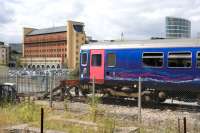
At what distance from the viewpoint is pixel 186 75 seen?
57.7ft

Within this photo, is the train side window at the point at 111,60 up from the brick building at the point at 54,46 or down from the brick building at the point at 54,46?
down

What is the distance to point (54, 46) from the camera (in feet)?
507

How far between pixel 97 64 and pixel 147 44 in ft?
10.8

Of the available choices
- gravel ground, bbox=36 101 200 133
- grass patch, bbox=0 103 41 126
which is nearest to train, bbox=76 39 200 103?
gravel ground, bbox=36 101 200 133

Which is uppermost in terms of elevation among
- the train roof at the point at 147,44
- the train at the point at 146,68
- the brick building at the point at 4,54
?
the brick building at the point at 4,54

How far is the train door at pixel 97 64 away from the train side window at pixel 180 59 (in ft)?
13.5

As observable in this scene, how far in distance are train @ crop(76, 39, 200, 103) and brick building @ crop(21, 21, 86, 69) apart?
116 m

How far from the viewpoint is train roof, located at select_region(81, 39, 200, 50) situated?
1770 centimetres

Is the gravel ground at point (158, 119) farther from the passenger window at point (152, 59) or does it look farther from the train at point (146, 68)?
the passenger window at point (152, 59)

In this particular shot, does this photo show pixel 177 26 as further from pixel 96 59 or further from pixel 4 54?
pixel 4 54

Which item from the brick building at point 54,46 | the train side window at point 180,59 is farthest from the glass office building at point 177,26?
the train side window at point 180,59

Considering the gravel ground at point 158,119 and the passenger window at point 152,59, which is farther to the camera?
the passenger window at point 152,59

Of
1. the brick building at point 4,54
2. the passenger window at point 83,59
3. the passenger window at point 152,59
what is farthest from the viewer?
the brick building at point 4,54

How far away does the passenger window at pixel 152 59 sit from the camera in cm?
1848
